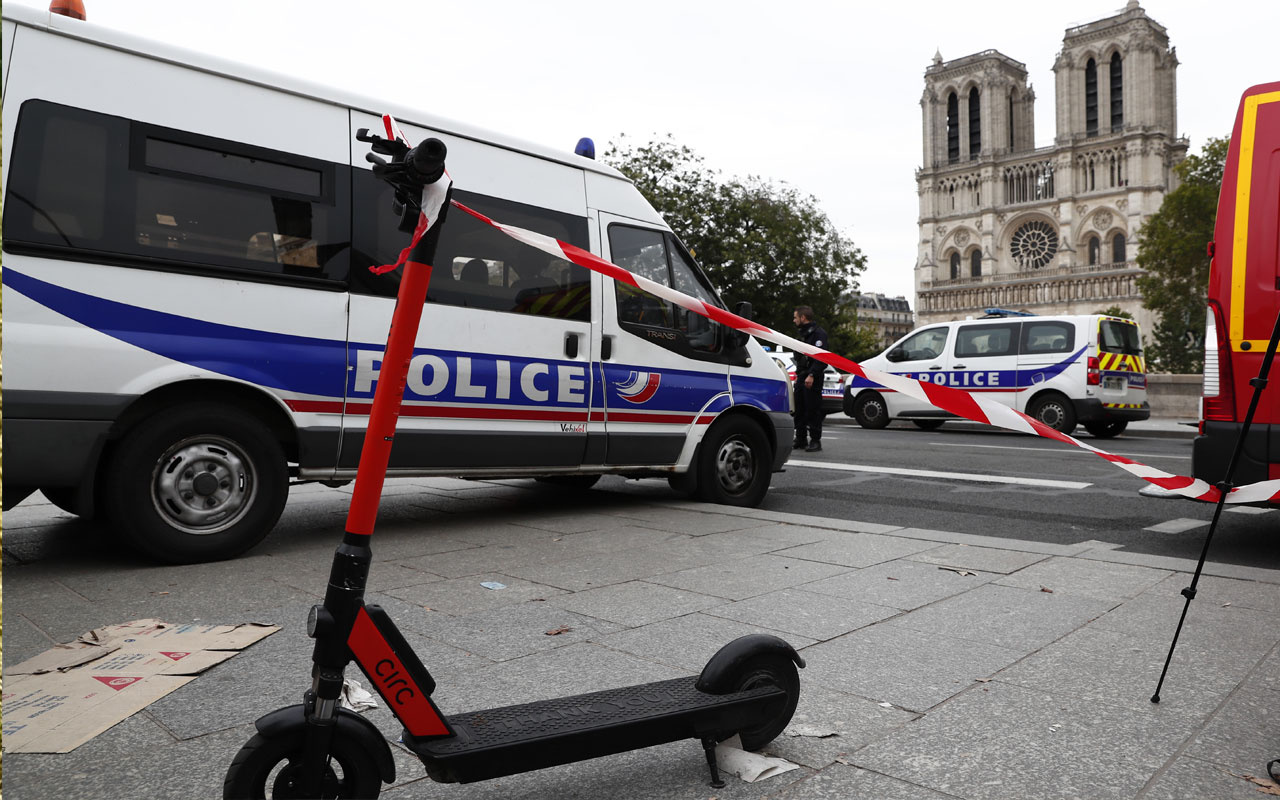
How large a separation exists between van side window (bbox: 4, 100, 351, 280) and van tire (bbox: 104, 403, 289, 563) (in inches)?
30.0

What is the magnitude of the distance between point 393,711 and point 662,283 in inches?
194

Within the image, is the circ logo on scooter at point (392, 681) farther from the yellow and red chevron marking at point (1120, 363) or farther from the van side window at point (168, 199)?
the yellow and red chevron marking at point (1120, 363)

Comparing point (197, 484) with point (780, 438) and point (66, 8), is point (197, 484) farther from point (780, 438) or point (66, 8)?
point (780, 438)

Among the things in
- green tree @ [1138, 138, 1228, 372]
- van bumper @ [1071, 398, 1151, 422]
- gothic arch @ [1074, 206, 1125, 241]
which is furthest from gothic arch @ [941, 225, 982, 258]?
van bumper @ [1071, 398, 1151, 422]

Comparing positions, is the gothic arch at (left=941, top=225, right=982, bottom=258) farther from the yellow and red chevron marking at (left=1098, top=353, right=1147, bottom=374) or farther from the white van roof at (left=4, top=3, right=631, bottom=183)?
the white van roof at (left=4, top=3, right=631, bottom=183)

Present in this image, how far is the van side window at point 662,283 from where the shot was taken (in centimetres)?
625

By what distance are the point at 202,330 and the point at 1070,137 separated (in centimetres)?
10515

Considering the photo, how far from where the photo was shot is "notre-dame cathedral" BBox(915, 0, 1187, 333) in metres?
90.8

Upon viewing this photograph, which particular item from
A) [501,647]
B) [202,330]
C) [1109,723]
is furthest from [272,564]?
[1109,723]

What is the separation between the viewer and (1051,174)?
9838cm

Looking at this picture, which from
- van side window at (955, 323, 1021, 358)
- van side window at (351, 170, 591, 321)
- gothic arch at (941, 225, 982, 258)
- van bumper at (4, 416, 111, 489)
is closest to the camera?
van bumper at (4, 416, 111, 489)

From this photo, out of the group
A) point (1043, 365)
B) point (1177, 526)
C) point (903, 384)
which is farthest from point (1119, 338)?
point (903, 384)

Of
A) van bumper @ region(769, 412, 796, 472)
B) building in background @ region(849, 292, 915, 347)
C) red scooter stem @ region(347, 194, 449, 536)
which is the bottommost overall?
van bumper @ region(769, 412, 796, 472)

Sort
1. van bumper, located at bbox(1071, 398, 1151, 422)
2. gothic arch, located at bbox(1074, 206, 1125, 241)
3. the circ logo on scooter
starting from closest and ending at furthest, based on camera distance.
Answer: the circ logo on scooter
van bumper, located at bbox(1071, 398, 1151, 422)
gothic arch, located at bbox(1074, 206, 1125, 241)
